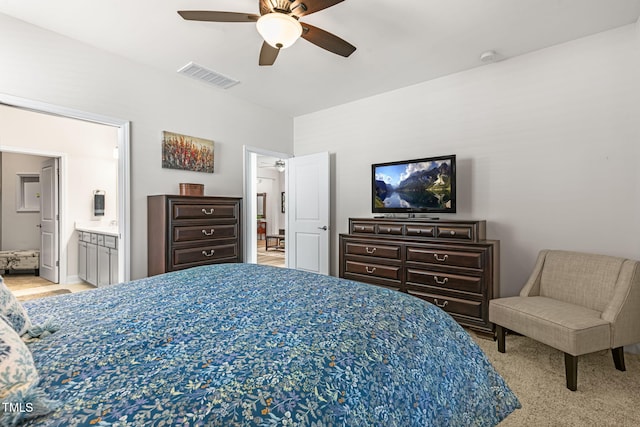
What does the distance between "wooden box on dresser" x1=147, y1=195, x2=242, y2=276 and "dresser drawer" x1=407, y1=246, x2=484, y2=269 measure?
6.75 feet

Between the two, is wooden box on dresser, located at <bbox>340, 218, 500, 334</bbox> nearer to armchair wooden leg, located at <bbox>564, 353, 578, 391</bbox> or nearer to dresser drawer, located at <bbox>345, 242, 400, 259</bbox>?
dresser drawer, located at <bbox>345, 242, 400, 259</bbox>

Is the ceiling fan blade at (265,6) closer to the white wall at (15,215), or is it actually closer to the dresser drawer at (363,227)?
the dresser drawer at (363,227)

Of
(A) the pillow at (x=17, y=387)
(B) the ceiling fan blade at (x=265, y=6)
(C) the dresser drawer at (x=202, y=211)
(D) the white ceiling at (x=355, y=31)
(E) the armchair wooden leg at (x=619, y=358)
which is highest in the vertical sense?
(D) the white ceiling at (x=355, y=31)

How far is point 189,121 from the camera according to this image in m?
3.78

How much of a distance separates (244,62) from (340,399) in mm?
3351

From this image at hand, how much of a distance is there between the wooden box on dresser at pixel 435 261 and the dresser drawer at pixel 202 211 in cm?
150

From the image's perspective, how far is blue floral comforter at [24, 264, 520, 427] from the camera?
0.68 metres

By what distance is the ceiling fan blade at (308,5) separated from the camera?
1917 millimetres

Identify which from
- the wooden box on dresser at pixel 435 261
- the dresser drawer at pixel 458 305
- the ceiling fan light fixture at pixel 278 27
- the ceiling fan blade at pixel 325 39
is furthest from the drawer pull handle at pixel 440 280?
the ceiling fan light fixture at pixel 278 27

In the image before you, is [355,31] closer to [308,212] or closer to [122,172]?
[308,212]

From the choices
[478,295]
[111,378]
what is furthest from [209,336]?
[478,295]

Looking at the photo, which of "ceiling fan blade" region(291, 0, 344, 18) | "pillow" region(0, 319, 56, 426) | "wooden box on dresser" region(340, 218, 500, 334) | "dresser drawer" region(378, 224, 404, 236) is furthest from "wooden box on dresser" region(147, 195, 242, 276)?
"pillow" region(0, 319, 56, 426)

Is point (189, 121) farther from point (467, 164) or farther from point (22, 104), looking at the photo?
point (467, 164)

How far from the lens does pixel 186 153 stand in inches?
147
